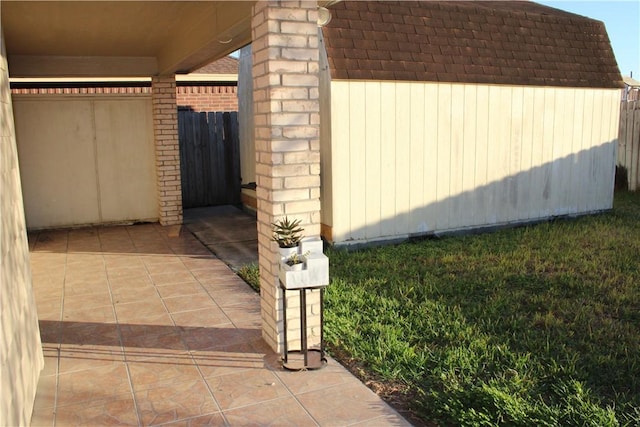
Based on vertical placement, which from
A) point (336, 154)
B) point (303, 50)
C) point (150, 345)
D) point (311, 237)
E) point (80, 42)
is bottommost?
point (150, 345)

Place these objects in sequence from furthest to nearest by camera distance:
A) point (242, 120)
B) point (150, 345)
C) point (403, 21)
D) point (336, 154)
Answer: point (242, 120), point (403, 21), point (336, 154), point (150, 345)

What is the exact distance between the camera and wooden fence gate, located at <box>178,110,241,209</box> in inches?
450

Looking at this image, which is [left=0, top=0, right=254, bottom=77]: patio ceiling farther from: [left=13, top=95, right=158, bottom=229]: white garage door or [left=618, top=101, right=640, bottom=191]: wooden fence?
[left=618, top=101, right=640, bottom=191]: wooden fence

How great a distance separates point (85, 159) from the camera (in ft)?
31.4

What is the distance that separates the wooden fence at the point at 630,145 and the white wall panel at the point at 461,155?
10.0ft

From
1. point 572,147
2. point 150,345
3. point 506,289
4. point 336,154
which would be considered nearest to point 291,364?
point 150,345

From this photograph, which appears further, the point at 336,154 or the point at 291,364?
the point at 336,154

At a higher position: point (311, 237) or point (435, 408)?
point (311, 237)

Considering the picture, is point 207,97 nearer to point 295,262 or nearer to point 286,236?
point 286,236

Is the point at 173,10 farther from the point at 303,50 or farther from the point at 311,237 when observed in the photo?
the point at 311,237

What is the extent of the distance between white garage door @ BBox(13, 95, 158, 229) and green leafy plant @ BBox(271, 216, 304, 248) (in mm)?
6614

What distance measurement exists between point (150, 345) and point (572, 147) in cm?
748

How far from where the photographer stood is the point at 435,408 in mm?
3244

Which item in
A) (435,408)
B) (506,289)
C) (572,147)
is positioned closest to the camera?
(435,408)
